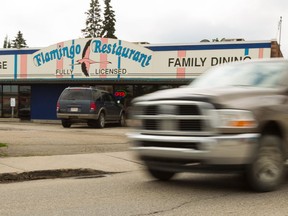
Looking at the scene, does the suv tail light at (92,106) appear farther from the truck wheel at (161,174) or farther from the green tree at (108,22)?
the green tree at (108,22)

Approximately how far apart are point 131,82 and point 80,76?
308cm

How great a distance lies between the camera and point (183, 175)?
8.06 meters

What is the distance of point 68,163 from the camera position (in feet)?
29.6

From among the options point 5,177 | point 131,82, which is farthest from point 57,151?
point 131,82

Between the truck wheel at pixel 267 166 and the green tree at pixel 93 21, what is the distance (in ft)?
242

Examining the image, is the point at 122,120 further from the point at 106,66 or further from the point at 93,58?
the point at 93,58

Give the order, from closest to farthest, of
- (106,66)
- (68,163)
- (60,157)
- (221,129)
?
(221,129) < (68,163) < (60,157) < (106,66)

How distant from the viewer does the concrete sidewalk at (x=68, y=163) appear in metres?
8.27

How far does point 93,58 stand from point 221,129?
63.3ft

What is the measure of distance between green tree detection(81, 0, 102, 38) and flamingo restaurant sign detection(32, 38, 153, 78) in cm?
5377

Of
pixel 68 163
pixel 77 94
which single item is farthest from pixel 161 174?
pixel 77 94

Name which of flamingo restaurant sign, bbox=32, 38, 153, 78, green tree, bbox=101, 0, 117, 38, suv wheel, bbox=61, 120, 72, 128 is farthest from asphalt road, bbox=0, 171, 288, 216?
green tree, bbox=101, 0, 117, 38

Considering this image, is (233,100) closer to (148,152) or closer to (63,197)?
(148,152)

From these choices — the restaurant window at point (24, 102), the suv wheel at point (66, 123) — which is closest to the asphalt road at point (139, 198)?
the suv wheel at point (66, 123)
